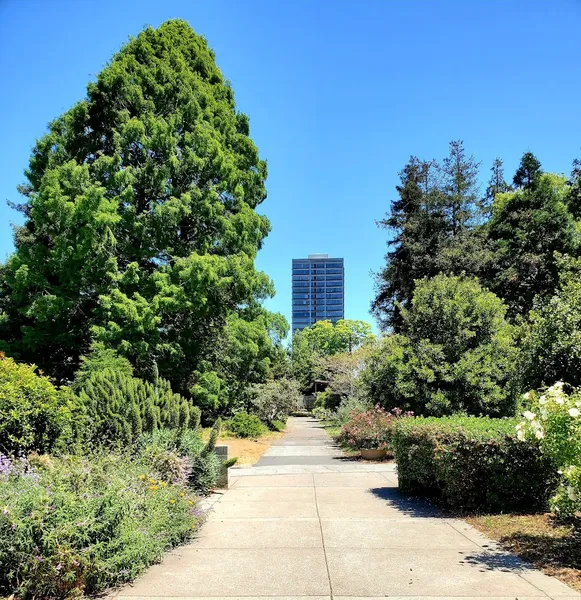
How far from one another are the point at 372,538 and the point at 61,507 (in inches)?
148

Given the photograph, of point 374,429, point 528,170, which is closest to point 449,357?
point 374,429

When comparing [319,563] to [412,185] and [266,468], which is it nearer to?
[266,468]

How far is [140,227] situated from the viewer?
1942 centimetres

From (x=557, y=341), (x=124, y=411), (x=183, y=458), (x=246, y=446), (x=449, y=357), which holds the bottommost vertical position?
(x=246, y=446)

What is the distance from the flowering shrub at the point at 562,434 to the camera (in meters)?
4.68

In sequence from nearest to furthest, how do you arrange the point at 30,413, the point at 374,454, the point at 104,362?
the point at 30,413, the point at 374,454, the point at 104,362

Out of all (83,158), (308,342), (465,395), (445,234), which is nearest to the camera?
(465,395)

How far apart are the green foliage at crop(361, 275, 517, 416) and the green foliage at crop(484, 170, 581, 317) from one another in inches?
577

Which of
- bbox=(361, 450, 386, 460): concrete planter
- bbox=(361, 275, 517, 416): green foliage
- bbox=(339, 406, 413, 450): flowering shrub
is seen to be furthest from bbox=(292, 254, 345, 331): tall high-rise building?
bbox=(361, 275, 517, 416): green foliage

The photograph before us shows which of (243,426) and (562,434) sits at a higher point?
(562,434)

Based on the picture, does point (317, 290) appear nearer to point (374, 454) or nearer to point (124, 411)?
point (374, 454)

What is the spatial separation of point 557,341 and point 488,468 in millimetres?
3243

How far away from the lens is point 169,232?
66.1 feet

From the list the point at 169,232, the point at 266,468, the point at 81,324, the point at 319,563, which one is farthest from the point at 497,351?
the point at 81,324
